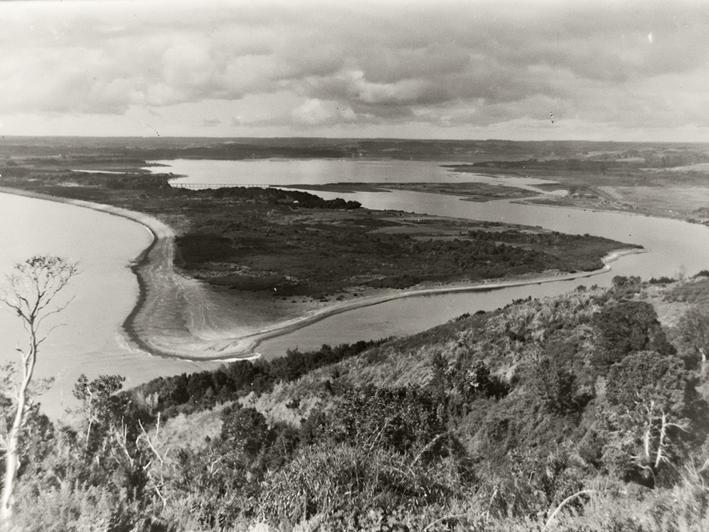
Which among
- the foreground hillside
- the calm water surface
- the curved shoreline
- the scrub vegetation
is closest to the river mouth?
the curved shoreline

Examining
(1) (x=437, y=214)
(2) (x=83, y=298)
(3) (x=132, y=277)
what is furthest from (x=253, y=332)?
(1) (x=437, y=214)

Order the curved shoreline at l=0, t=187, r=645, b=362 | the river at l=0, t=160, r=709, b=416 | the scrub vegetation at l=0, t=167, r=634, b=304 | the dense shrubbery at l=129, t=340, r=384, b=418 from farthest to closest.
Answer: the scrub vegetation at l=0, t=167, r=634, b=304 < the curved shoreline at l=0, t=187, r=645, b=362 < the river at l=0, t=160, r=709, b=416 < the dense shrubbery at l=129, t=340, r=384, b=418

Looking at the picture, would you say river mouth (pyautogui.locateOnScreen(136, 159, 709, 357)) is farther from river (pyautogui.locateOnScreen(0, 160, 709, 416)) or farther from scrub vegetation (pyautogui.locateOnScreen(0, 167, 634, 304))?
scrub vegetation (pyautogui.locateOnScreen(0, 167, 634, 304))

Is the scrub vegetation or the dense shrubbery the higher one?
the scrub vegetation

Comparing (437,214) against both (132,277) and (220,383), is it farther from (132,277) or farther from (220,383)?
(220,383)

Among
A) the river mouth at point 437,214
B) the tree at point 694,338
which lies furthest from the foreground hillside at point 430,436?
the river mouth at point 437,214
